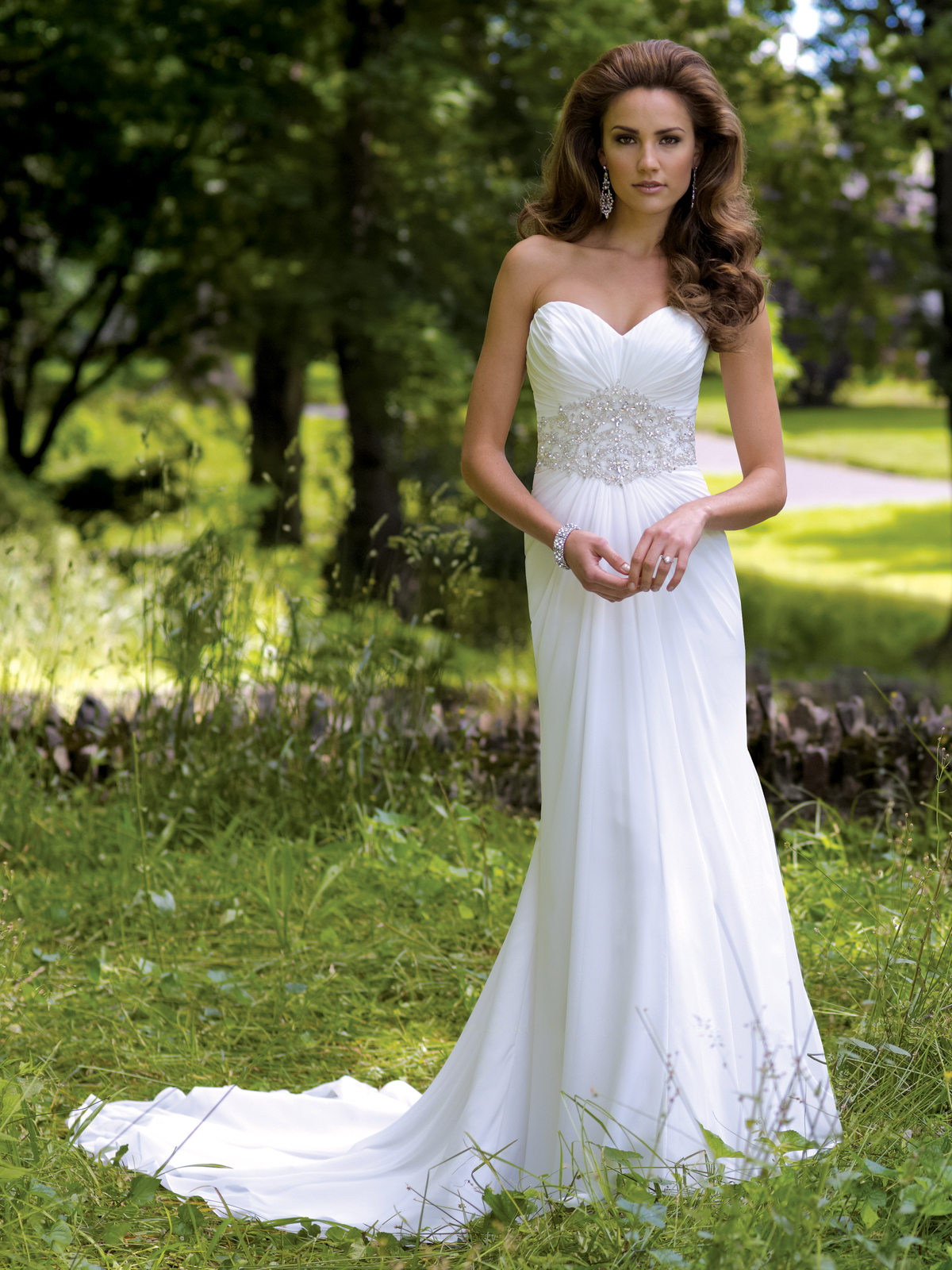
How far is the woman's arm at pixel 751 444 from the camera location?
239cm

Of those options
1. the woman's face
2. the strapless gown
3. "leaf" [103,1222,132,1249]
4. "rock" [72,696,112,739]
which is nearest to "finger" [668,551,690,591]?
the strapless gown

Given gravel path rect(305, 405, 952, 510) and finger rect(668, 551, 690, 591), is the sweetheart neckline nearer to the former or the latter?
finger rect(668, 551, 690, 591)

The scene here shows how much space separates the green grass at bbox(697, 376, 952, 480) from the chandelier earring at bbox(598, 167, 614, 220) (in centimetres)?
1775

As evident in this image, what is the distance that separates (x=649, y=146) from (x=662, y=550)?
853 mm

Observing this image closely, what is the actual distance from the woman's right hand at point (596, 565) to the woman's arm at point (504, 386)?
15 centimetres

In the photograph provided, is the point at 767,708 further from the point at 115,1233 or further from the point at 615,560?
the point at 115,1233

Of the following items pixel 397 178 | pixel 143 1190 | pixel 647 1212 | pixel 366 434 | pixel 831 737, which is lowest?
pixel 143 1190

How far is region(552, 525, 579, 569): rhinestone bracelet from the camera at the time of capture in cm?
235

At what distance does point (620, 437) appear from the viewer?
8.22ft

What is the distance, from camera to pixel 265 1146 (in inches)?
110

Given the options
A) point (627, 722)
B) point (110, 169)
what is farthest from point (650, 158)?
point (110, 169)

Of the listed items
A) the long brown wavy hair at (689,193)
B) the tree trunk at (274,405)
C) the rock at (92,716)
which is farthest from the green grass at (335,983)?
the tree trunk at (274,405)

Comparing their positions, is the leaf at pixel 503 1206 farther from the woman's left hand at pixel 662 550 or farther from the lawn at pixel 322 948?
the woman's left hand at pixel 662 550

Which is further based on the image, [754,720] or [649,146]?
[754,720]
